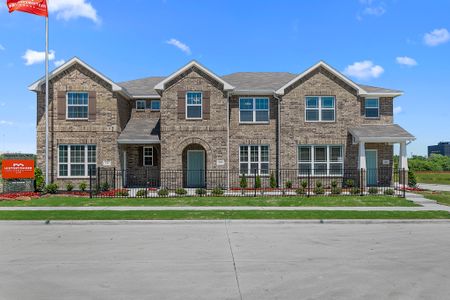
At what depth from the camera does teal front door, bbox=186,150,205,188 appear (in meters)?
25.5

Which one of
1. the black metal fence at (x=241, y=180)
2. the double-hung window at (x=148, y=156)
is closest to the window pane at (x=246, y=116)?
the black metal fence at (x=241, y=180)

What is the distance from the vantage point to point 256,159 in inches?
992

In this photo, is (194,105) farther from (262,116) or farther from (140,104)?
(140,104)

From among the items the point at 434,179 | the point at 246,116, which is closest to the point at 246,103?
the point at 246,116

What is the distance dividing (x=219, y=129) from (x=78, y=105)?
31.1 feet

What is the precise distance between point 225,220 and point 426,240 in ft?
21.2

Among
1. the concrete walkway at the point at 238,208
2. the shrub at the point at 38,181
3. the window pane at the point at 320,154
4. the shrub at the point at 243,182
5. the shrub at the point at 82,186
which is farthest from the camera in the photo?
the window pane at the point at 320,154

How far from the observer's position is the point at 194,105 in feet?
79.4

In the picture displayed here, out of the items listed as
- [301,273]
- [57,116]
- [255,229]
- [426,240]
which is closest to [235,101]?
[57,116]

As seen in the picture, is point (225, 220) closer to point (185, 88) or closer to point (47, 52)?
point (185, 88)

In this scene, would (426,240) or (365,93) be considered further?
(365,93)

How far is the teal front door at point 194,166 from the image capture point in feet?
83.6

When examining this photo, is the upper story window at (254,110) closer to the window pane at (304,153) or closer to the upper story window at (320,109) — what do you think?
the upper story window at (320,109)

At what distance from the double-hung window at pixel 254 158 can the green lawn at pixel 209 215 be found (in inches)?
397
